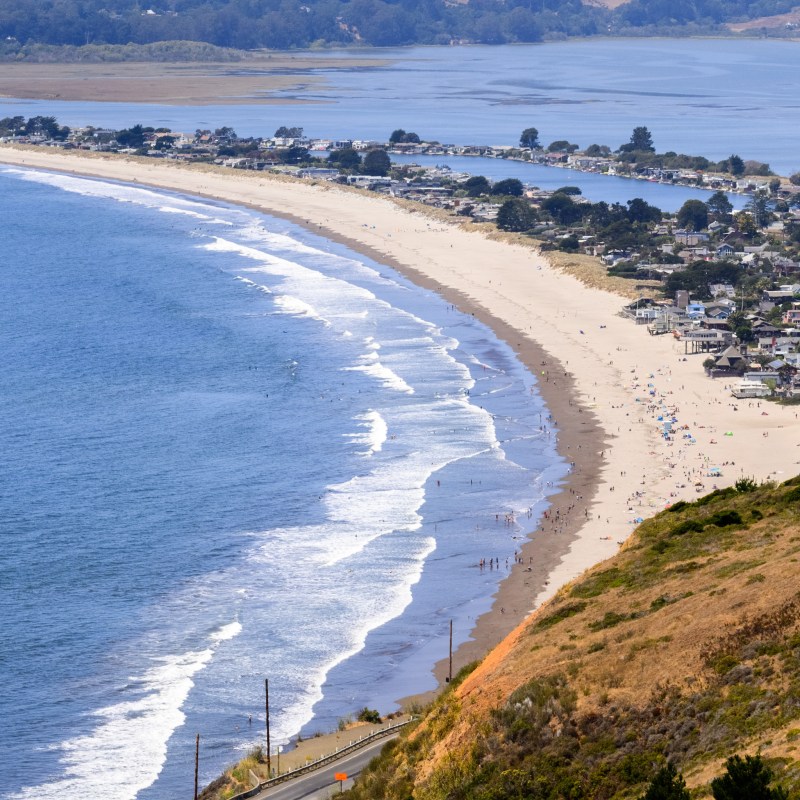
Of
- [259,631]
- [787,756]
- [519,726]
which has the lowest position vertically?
[259,631]

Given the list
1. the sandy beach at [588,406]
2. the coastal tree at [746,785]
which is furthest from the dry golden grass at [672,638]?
the sandy beach at [588,406]

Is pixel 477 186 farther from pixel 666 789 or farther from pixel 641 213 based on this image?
pixel 666 789

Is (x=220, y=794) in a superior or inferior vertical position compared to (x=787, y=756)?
inferior

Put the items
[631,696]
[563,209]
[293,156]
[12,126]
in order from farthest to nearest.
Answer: [12,126], [293,156], [563,209], [631,696]

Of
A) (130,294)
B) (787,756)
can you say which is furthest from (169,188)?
(787,756)

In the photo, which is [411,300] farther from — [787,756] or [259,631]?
[787,756]

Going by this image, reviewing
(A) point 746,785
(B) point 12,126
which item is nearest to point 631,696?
(A) point 746,785
